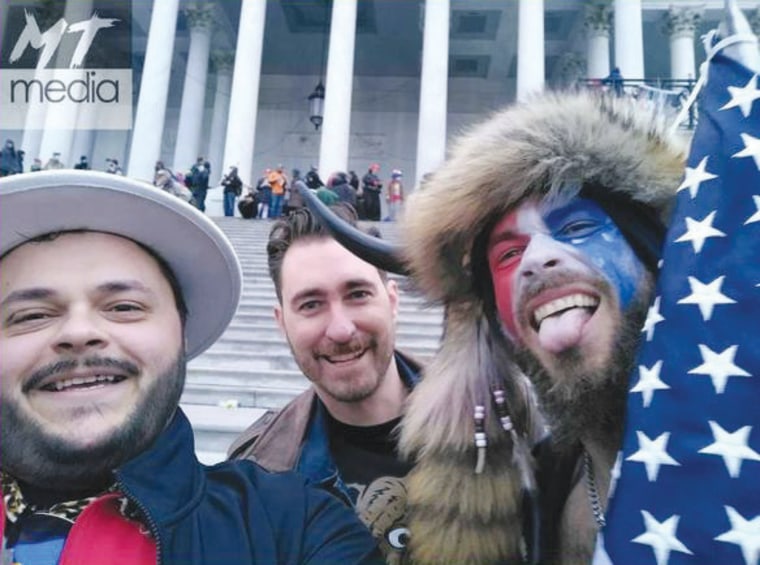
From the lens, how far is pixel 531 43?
18656mm

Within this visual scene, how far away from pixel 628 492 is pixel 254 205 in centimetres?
1650

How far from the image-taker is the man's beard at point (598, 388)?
55.4 inches

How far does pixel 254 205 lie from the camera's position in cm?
1691

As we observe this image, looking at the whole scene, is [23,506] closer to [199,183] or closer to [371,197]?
[371,197]

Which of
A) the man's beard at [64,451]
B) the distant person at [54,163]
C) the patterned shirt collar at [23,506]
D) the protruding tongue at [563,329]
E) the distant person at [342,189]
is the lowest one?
the patterned shirt collar at [23,506]

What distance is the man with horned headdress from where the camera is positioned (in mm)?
1442

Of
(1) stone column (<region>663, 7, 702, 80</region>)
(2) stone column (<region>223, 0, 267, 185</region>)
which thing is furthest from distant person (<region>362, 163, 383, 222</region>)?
(1) stone column (<region>663, 7, 702, 80</region>)

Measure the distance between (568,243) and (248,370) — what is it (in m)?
5.58

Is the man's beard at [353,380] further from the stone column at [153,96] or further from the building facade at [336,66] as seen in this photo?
the stone column at [153,96]

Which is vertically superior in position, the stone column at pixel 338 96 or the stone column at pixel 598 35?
the stone column at pixel 598 35

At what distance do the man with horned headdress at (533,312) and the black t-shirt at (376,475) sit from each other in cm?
26

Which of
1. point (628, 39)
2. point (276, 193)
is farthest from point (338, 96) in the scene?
point (628, 39)

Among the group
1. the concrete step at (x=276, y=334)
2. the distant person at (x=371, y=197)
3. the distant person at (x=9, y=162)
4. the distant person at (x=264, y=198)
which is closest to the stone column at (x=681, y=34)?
the distant person at (x=371, y=197)

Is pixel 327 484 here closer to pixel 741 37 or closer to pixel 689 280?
pixel 689 280
